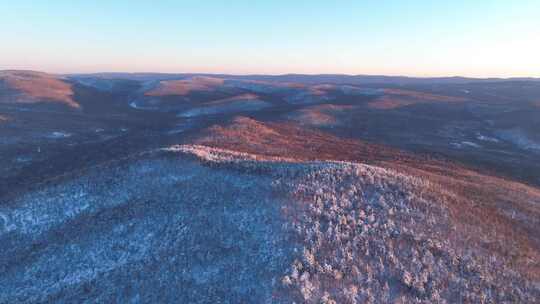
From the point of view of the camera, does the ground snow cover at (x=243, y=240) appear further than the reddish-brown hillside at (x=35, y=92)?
No

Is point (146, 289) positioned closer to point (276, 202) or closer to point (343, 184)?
point (276, 202)

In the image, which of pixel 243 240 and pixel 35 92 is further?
pixel 35 92

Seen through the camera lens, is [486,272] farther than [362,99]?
No

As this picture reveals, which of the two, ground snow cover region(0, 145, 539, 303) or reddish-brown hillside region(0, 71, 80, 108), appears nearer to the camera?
ground snow cover region(0, 145, 539, 303)

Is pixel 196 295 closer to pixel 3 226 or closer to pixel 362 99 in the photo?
pixel 3 226

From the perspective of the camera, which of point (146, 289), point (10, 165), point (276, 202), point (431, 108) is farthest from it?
point (431, 108)

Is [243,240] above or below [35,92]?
below

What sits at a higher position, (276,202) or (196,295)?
(276,202)

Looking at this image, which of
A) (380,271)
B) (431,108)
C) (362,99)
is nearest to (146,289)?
(380,271)

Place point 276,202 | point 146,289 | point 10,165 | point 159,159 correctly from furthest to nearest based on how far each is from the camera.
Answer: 1. point 10,165
2. point 159,159
3. point 276,202
4. point 146,289
